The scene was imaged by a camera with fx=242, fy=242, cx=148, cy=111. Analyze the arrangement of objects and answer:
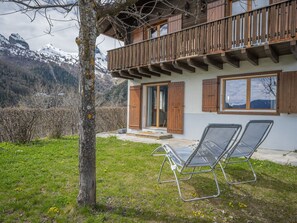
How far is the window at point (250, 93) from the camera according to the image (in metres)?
7.22

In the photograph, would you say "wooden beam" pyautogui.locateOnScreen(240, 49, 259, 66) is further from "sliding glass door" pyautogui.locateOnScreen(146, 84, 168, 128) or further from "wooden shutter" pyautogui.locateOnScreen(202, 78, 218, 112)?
"sliding glass door" pyautogui.locateOnScreen(146, 84, 168, 128)

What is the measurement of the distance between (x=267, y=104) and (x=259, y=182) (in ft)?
13.7

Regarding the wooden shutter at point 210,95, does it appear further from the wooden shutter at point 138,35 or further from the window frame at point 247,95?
the wooden shutter at point 138,35

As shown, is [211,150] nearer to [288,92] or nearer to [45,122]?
[288,92]

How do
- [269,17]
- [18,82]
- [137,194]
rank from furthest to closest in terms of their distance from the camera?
[18,82] → [269,17] → [137,194]

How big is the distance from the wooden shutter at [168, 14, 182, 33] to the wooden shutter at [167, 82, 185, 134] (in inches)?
86.0

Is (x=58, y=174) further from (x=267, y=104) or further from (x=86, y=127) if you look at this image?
(x=267, y=104)

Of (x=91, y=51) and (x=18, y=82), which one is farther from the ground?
(x=18, y=82)

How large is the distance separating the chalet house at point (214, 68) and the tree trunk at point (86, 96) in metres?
2.22

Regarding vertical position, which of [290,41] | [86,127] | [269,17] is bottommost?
[86,127]

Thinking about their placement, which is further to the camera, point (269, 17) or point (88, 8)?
point (269, 17)

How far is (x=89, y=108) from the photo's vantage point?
105 inches

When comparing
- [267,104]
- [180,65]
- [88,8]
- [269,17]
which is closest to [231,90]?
[267,104]

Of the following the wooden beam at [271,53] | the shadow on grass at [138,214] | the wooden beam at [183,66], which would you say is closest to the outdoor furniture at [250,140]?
the shadow on grass at [138,214]
